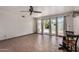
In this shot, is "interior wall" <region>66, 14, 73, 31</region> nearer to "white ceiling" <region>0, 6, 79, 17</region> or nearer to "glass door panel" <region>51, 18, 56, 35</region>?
"white ceiling" <region>0, 6, 79, 17</region>

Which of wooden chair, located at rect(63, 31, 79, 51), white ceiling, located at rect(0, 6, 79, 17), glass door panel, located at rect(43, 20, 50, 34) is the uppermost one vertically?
white ceiling, located at rect(0, 6, 79, 17)

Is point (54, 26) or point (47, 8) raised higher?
point (47, 8)

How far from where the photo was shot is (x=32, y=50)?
1523mm

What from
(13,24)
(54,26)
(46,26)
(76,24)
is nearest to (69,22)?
(76,24)

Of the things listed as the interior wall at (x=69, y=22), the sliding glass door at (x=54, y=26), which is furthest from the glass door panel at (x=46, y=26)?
the interior wall at (x=69, y=22)

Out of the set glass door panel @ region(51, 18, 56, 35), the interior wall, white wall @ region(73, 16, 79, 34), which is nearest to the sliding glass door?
glass door panel @ region(51, 18, 56, 35)

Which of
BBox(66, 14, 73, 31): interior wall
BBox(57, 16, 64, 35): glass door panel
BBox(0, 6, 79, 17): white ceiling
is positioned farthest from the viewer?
BBox(57, 16, 64, 35): glass door panel

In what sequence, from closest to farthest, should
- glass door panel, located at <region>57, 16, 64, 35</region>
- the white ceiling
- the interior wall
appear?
the white ceiling < the interior wall < glass door panel, located at <region>57, 16, 64, 35</region>

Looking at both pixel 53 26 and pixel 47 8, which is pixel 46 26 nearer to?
pixel 53 26

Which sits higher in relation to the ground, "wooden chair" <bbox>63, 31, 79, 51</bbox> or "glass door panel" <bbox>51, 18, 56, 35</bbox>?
"glass door panel" <bbox>51, 18, 56, 35</bbox>

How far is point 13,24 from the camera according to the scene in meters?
1.68

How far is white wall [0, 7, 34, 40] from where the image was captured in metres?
1.53

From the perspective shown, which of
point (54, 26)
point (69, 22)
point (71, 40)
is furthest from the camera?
point (54, 26)
